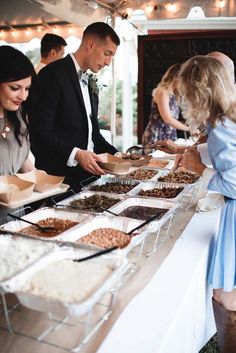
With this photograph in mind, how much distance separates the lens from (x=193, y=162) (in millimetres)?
1622

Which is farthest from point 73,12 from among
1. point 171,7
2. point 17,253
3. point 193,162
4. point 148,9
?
point 17,253

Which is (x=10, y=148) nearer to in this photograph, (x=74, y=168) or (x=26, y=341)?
(x=74, y=168)

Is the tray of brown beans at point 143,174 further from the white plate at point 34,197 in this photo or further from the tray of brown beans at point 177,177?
the white plate at point 34,197

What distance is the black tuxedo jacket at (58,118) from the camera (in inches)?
73.9

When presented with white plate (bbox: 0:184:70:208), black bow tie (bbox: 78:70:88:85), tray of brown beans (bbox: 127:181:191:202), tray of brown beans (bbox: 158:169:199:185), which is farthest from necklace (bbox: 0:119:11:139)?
tray of brown beans (bbox: 158:169:199:185)

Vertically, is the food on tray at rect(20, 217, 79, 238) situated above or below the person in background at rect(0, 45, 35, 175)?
below

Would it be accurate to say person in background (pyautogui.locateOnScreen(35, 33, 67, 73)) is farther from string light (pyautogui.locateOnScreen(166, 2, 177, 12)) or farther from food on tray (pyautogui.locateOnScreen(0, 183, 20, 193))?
food on tray (pyautogui.locateOnScreen(0, 183, 20, 193))

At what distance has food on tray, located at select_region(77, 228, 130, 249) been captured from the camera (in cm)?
108

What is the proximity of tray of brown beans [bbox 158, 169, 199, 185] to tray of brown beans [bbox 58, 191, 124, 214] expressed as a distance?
0.41 meters

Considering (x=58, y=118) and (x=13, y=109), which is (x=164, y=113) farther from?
(x=13, y=109)

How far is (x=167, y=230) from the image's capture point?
4.66 feet

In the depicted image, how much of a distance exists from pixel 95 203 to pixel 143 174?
601 millimetres

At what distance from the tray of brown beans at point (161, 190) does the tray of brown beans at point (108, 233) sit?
37 cm

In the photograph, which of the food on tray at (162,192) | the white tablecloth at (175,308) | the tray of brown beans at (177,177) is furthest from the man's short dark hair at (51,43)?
the white tablecloth at (175,308)
